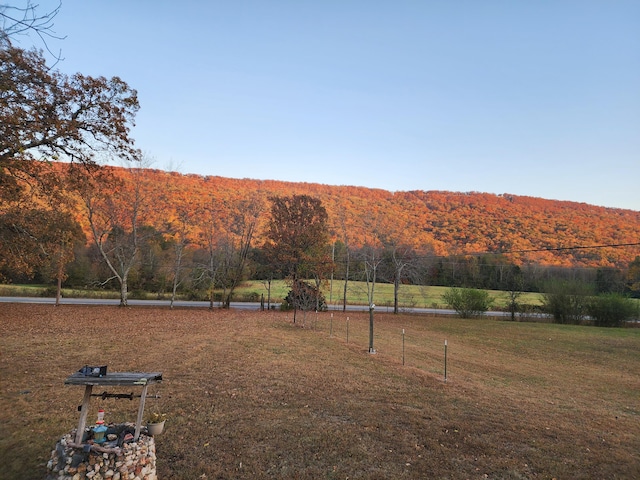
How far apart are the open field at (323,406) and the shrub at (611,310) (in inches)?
699

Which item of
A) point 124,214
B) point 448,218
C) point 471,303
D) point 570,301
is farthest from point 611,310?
point 124,214

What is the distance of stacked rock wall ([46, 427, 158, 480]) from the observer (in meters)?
3.94

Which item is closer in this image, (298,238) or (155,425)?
(155,425)

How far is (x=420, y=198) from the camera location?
56406 mm

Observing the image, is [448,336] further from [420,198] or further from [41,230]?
[420,198]

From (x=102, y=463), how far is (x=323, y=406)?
4.09 meters

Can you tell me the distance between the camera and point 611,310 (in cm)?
3100

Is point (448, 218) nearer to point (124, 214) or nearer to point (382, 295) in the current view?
point (382, 295)

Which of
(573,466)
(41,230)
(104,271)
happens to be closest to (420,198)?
(104,271)

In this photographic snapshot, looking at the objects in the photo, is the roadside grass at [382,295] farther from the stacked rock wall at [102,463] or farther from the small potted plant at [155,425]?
the stacked rock wall at [102,463]

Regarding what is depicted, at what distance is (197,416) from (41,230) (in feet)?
36.8

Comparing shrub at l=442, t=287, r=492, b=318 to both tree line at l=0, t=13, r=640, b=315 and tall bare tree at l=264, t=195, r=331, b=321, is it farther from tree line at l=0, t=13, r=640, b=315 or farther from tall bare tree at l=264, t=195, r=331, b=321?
tall bare tree at l=264, t=195, r=331, b=321

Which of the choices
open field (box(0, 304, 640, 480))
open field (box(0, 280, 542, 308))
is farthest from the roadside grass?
open field (box(0, 304, 640, 480))

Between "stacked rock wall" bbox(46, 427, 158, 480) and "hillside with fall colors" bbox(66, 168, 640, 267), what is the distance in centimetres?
2422
